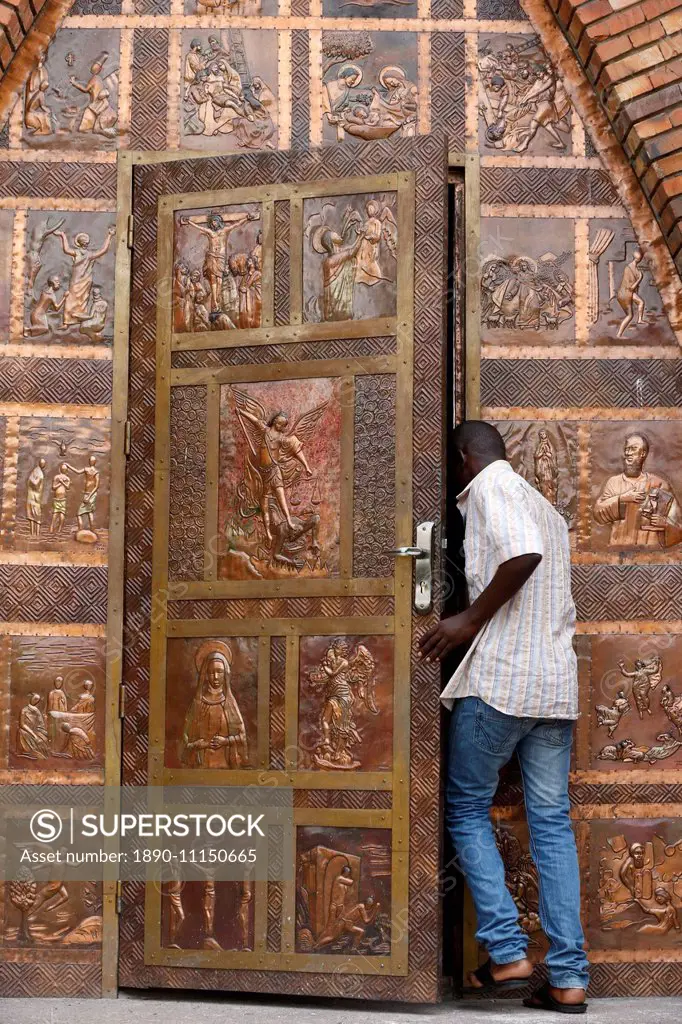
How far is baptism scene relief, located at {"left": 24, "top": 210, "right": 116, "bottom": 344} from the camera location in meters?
5.75

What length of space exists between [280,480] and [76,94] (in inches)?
78.7

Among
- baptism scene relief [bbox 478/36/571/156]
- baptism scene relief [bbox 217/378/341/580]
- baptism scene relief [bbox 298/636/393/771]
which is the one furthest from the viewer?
baptism scene relief [bbox 478/36/571/156]

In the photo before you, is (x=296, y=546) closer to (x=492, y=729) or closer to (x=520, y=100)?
(x=492, y=729)

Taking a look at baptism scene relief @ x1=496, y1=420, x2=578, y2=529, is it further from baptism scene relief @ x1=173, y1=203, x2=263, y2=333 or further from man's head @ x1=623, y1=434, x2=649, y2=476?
baptism scene relief @ x1=173, y1=203, x2=263, y2=333

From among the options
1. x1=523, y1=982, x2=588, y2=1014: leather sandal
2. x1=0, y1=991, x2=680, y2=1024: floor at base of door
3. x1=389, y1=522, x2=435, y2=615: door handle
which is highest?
x1=389, y1=522, x2=435, y2=615: door handle

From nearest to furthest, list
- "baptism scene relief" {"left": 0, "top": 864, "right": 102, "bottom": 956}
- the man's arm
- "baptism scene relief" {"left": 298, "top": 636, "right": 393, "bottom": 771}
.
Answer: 1. the man's arm
2. "baptism scene relief" {"left": 298, "top": 636, "right": 393, "bottom": 771}
3. "baptism scene relief" {"left": 0, "top": 864, "right": 102, "bottom": 956}

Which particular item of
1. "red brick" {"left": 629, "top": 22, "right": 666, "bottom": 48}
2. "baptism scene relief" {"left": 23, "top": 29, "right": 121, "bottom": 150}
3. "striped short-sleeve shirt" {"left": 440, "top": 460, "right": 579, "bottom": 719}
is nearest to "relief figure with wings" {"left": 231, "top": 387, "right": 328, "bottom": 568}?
"striped short-sleeve shirt" {"left": 440, "top": 460, "right": 579, "bottom": 719}

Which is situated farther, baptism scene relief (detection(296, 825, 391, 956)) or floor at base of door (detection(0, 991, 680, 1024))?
baptism scene relief (detection(296, 825, 391, 956))

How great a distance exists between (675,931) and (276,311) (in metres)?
3.00

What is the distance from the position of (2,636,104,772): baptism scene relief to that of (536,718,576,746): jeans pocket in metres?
1.82

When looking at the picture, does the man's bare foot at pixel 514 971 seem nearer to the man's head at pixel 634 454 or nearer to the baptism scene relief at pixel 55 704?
the baptism scene relief at pixel 55 704

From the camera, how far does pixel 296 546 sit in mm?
5367

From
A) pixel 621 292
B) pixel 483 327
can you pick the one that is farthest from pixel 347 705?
pixel 621 292

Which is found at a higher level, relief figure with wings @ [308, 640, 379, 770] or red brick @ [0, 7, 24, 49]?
red brick @ [0, 7, 24, 49]
